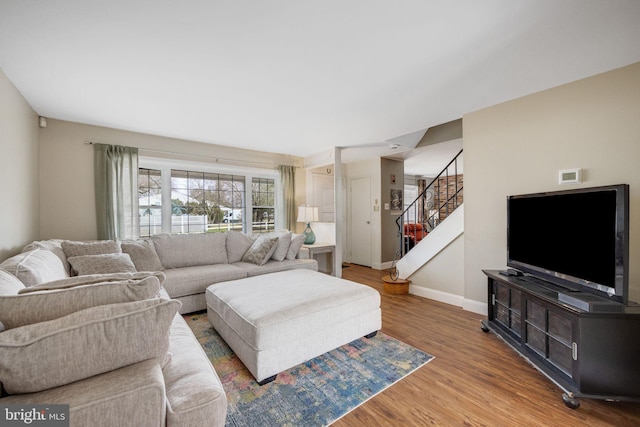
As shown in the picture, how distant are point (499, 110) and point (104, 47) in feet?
11.8

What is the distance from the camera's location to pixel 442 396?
1.71m

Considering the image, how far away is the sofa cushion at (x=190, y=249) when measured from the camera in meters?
3.45

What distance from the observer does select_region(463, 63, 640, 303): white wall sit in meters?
2.08

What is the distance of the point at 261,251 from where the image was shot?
3.77m

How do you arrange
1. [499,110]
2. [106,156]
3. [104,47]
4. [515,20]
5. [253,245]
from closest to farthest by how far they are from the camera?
[515,20]
[104,47]
[499,110]
[106,156]
[253,245]

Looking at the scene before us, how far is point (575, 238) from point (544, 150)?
1.05 meters

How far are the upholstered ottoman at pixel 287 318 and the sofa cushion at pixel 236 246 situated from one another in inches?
52.6

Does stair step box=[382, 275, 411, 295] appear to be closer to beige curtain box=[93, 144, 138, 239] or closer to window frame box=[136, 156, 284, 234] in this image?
window frame box=[136, 156, 284, 234]

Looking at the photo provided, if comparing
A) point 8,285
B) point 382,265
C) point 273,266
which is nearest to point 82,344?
point 8,285

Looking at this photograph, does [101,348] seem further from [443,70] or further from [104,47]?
[443,70]

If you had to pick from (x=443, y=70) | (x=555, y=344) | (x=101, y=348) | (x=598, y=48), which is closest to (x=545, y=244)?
(x=555, y=344)

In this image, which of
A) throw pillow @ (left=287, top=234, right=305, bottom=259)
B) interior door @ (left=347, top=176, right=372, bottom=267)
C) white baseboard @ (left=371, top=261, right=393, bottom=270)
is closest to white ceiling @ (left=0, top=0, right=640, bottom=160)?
throw pillow @ (left=287, top=234, right=305, bottom=259)

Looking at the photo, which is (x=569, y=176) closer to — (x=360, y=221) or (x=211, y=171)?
(x=360, y=221)

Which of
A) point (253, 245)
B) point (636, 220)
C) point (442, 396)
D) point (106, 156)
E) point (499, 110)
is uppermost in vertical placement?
point (499, 110)
